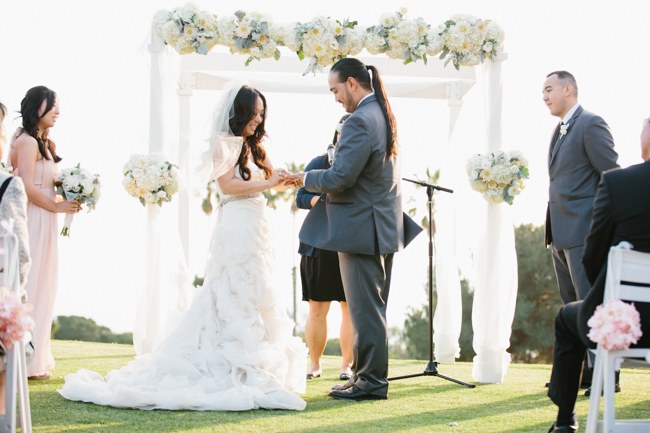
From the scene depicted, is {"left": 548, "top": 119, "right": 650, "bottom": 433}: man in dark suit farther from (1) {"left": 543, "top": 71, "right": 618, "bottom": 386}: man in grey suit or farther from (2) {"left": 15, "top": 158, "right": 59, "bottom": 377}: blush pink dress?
(2) {"left": 15, "top": 158, "right": 59, "bottom": 377}: blush pink dress

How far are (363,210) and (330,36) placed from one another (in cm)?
192

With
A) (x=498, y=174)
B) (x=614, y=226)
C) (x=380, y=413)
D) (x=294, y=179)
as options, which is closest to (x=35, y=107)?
(x=294, y=179)

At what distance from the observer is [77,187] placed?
682 cm

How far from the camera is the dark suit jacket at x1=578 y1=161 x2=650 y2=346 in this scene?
13.4ft

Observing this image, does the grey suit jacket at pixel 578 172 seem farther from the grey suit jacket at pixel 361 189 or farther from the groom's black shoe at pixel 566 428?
the groom's black shoe at pixel 566 428

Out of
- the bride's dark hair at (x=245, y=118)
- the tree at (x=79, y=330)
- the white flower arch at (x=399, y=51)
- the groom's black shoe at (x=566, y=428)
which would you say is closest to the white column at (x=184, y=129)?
the white flower arch at (x=399, y=51)

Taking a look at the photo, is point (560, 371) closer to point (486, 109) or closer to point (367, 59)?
point (486, 109)

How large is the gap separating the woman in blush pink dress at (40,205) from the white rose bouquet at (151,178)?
50cm

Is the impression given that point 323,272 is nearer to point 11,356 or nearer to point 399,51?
point 399,51

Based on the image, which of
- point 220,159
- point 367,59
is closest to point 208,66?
point 367,59

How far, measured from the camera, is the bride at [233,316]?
5891 millimetres

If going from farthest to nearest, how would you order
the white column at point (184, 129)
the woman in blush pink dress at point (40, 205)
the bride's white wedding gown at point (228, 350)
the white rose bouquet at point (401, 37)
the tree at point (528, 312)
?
1. the tree at point (528, 312)
2. the white column at point (184, 129)
3. the white rose bouquet at point (401, 37)
4. the woman in blush pink dress at point (40, 205)
5. the bride's white wedding gown at point (228, 350)

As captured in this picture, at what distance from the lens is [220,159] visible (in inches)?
243

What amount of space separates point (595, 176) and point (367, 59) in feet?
9.88
